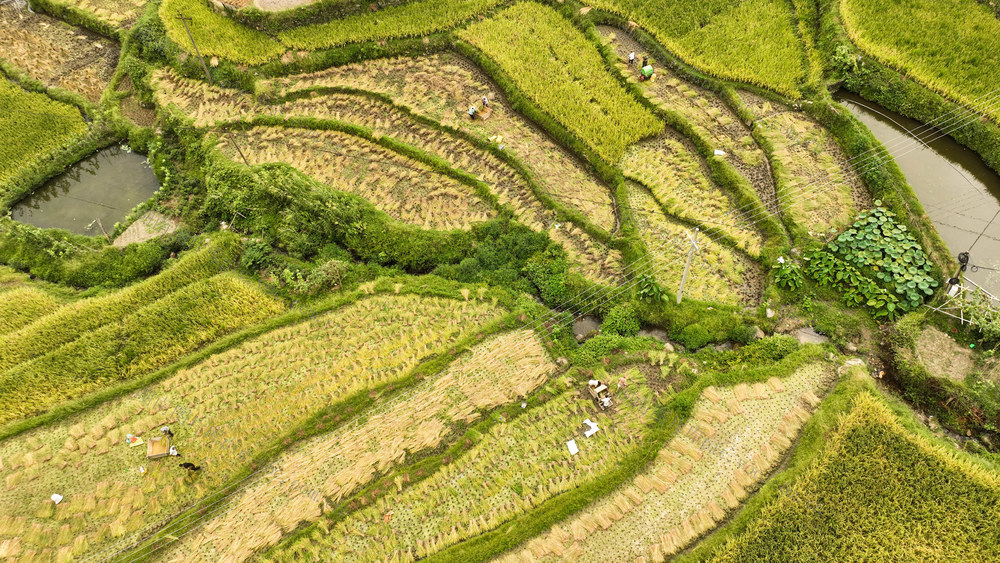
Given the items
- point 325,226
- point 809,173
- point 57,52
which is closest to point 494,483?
point 325,226

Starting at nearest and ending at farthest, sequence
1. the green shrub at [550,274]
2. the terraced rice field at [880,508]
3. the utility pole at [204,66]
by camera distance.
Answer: the terraced rice field at [880,508], the green shrub at [550,274], the utility pole at [204,66]

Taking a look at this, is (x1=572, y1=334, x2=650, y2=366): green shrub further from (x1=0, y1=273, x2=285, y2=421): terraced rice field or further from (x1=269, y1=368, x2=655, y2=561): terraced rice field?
(x1=0, y1=273, x2=285, y2=421): terraced rice field

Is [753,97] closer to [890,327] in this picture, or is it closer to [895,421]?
[890,327]

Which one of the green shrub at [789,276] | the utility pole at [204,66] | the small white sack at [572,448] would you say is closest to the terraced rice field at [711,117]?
the green shrub at [789,276]

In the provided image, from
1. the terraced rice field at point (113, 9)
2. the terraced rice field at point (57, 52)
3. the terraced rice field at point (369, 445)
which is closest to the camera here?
the terraced rice field at point (369, 445)

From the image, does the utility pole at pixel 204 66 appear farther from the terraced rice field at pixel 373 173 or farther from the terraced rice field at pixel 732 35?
the terraced rice field at pixel 732 35

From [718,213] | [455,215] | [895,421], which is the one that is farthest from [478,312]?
[895,421]
